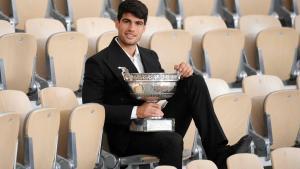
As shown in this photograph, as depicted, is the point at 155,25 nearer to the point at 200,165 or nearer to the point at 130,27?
the point at 130,27

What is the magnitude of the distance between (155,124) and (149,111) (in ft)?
0.19

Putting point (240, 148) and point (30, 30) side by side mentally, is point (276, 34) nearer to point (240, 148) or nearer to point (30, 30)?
point (30, 30)

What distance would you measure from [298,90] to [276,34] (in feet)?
2.36

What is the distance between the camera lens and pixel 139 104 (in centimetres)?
400

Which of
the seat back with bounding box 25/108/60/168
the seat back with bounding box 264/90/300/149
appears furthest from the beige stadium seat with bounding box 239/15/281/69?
the seat back with bounding box 25/108/60/168

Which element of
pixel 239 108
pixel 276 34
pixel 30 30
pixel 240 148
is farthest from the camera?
pixel 276 34

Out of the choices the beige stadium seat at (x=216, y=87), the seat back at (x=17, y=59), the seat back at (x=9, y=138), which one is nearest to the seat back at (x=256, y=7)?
the beige stadium seat at (x=216, y=87)

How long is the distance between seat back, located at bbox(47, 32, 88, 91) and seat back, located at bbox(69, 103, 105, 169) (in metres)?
0.81

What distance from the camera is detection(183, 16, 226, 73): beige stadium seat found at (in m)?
5.43

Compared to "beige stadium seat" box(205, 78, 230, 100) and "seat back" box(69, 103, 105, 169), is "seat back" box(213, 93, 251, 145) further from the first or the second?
"seat back" box(69, 103, 105, 169)

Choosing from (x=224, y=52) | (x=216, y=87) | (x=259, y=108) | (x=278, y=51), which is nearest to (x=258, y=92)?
(x=259, y=108)

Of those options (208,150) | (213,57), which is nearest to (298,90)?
(213,57)

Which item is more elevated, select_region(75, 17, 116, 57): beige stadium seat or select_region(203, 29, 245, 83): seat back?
select_region(75, 17, 116, 57): beige stadium seat

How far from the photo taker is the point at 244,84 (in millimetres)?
4934
